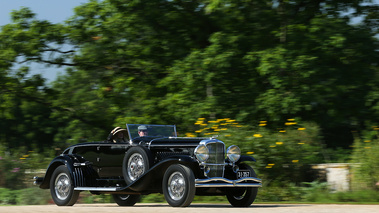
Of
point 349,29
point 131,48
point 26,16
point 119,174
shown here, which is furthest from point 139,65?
point 119,174

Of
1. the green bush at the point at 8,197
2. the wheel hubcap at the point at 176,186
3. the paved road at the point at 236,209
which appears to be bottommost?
the green bush at the point at 8,197

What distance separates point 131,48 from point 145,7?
1411 mm

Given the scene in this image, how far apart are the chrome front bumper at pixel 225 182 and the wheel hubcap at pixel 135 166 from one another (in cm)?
130

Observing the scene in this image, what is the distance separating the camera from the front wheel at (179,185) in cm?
963

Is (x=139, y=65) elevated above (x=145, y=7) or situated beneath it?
situated beneath

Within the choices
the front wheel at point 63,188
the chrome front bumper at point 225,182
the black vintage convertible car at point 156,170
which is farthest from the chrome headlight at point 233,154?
the front wheel at point 63,188

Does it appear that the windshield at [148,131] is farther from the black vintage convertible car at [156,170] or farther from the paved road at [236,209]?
the paved road at [236,209]

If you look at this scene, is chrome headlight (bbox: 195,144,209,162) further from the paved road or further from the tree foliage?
the tree foliage

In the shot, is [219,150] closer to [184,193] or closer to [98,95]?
[184,193]

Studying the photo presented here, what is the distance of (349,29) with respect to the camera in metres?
18.4

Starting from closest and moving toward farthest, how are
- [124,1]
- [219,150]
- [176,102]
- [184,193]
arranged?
[184,193]
[219,150]
[176,102]
[124,1]

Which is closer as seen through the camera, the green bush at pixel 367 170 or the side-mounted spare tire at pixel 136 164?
the side-mounted spare tire at pixel 136 164

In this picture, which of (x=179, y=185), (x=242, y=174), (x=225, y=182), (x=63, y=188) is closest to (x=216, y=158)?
(x=242, y=174)

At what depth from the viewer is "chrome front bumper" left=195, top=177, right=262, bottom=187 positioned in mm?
9703
